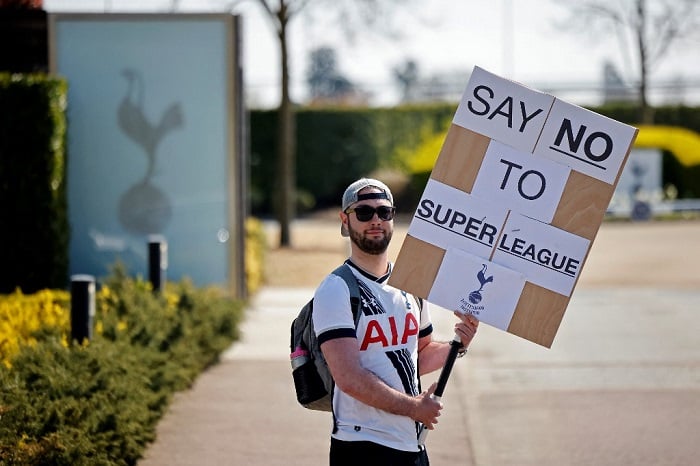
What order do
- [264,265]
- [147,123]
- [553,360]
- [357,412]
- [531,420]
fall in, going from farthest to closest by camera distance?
[264,265], [147,123], [553,360], [531,420], [357,412]

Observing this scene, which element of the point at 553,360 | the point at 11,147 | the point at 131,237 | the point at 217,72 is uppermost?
the point at 217,72

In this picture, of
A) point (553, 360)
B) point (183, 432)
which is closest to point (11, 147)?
point (183, 432)

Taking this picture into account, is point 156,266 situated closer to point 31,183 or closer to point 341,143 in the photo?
point 31,183

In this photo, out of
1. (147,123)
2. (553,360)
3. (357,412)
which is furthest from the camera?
(147,123)

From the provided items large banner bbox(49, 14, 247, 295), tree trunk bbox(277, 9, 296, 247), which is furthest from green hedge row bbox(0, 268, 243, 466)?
tree trunk bbox(277, 9, 296, 247)

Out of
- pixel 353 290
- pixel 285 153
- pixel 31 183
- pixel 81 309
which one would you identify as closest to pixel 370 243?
pixel 353 290

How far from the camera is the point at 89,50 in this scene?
13.5 m

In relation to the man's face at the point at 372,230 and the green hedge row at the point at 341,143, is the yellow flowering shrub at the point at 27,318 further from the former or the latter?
the green hedge row at the point at 341,143

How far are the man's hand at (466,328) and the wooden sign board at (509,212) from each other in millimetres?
36

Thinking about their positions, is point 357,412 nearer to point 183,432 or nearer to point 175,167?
point 183,432

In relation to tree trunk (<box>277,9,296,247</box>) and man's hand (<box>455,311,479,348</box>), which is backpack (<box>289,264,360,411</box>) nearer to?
man's hand (<box>455,311,479,348</box>)

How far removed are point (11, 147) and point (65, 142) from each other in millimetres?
773

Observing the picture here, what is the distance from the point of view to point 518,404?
9.33 meters

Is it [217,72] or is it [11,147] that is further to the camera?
[217,72]
